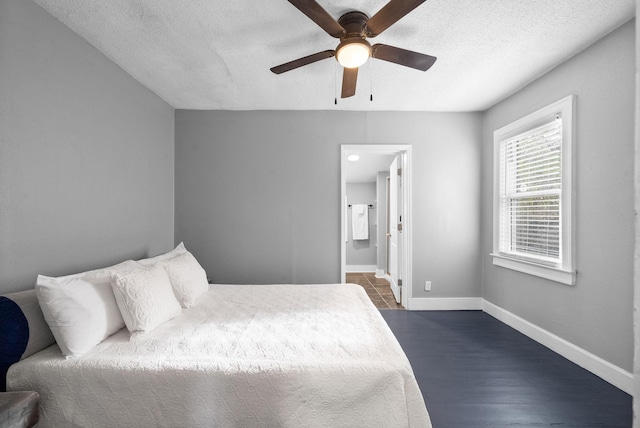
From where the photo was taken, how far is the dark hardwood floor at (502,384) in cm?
176

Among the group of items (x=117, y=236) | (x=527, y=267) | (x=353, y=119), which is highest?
(x=353, y=119)

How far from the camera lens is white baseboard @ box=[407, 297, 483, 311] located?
3.67 metres

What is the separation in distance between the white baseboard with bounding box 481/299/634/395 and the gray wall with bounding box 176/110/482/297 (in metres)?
0.59

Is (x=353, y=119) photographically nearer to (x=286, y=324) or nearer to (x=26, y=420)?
(x=286, y=324)

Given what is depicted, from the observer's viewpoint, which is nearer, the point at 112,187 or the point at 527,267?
the point at 112,187

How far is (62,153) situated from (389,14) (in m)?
2.31

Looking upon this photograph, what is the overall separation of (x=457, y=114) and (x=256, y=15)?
9.35 feet

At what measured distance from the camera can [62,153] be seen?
6.42 ft

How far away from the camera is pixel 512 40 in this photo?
7.16ft

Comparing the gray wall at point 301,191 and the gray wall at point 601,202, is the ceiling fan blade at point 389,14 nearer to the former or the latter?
the gray wall at point 601,202

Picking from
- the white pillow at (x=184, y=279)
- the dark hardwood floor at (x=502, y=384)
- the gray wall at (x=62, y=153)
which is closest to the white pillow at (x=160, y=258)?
the white pillow at (x=184, y=279)

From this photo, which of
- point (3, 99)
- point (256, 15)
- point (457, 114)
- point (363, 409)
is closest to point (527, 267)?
point (457, 114)

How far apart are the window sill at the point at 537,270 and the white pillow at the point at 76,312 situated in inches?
136

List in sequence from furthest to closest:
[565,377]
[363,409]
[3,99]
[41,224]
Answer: [565,377]
[41,224]
[3,99]
[363,409]
